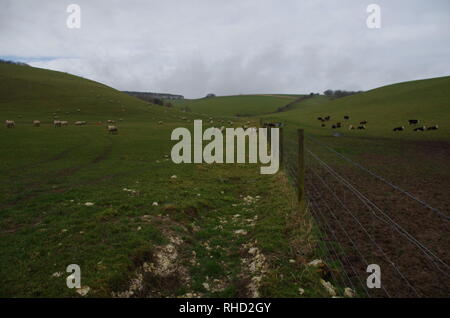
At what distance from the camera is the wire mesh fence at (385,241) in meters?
5.38

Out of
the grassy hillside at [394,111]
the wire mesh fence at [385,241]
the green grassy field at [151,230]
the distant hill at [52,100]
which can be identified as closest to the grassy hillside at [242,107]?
the grassy hillside at [394,111]

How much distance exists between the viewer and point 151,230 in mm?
7105

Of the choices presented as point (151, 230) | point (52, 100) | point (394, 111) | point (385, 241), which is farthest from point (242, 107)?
point (151, 230)

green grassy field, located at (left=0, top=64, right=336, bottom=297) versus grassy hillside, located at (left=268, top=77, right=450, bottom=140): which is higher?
grassy hillside, located at (left=268, top=77, right=450, bottom=140)

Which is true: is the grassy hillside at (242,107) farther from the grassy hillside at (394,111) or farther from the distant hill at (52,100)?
the distant hill at (52,100)

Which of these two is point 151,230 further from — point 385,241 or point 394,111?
point 394,111

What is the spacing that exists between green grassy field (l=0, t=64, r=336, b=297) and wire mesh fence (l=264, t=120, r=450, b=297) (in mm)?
832

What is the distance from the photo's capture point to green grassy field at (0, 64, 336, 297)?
5.22 meters

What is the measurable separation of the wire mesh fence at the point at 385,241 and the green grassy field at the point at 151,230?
2.73ft

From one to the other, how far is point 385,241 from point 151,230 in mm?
6252

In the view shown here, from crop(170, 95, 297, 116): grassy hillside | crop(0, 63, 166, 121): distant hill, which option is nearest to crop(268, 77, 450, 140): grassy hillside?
crop(170, 95, 297, 116): grassy hillside

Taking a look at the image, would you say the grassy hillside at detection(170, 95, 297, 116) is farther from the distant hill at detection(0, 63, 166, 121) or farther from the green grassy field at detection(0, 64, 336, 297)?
the green grassy field at detection(0, 64, 336, 297)

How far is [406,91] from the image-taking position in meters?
83.4
